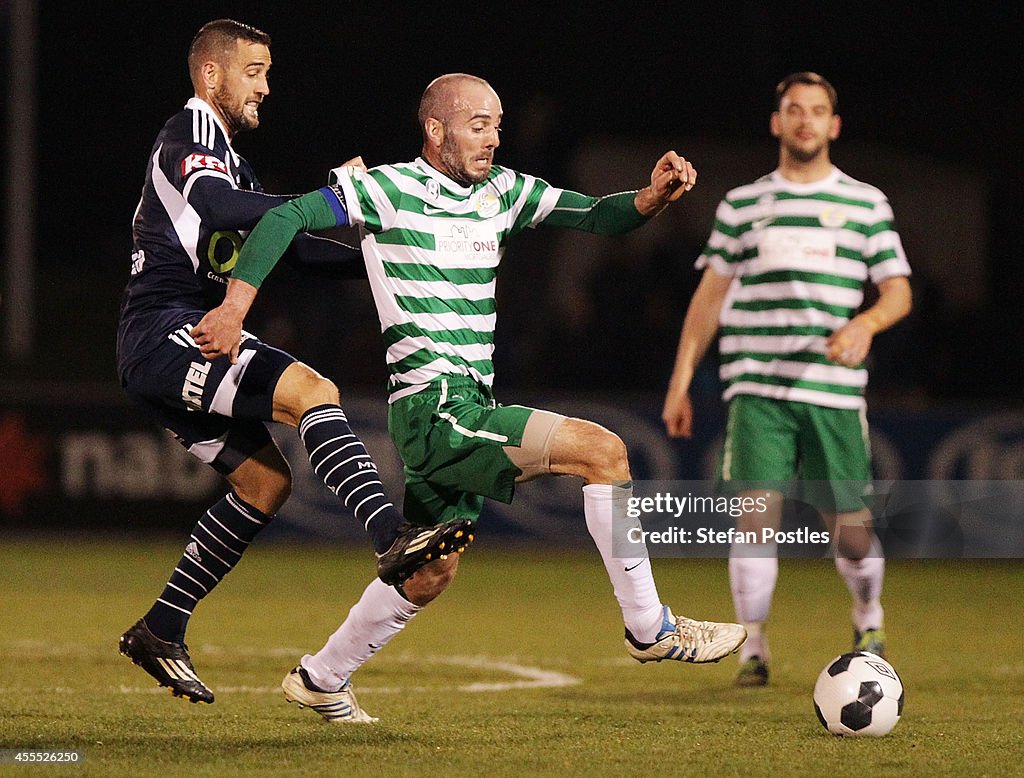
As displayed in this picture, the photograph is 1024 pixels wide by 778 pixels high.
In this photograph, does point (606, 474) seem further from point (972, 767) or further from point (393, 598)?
point (972, 767)

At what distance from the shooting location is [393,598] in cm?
582

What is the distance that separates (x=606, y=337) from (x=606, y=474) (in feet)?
30.6

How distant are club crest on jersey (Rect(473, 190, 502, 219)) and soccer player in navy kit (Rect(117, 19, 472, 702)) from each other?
0.53 metres

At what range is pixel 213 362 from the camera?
5484 millimetres

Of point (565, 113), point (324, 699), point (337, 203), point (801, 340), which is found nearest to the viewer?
point (337, 203)

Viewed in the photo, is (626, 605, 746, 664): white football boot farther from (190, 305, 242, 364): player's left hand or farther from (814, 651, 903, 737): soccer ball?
(190, 305, 242, 364): player's left hand

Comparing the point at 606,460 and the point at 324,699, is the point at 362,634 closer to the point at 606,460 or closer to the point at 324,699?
the point at 324,699

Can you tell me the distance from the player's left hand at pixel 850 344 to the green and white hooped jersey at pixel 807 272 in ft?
1.71

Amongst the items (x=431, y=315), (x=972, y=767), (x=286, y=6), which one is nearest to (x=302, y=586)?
(x=431, y=315)

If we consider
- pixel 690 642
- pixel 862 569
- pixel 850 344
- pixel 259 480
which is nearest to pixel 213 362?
pixel 259 480

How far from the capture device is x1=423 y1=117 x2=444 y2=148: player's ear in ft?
18.4

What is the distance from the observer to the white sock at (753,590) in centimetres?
728

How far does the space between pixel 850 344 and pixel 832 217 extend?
872mm

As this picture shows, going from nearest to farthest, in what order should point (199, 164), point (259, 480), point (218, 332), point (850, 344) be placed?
1. point (218, 332)
2. point (199, 164)
3. point (259, 480)
4. point (850, 344)
